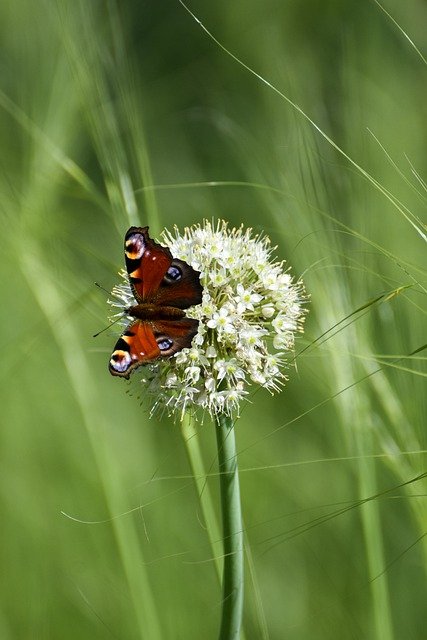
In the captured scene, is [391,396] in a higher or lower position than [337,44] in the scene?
lower

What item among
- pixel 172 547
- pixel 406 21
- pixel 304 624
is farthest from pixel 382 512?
pixel 406 21

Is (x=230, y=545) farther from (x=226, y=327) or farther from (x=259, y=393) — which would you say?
(x=259, y=393)

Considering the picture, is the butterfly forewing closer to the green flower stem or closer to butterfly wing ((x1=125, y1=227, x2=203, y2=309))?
butterfly wing ((x1=125, y1=227, x2=203, y2=309))

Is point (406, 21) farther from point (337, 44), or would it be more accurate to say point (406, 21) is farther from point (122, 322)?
point (122, 322)

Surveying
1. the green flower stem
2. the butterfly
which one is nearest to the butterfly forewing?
the butterfly

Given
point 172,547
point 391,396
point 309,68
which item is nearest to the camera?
point 391,396

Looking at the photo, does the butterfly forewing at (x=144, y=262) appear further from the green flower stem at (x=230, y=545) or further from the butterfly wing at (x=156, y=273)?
the green flower stem at (x=230, y=545)

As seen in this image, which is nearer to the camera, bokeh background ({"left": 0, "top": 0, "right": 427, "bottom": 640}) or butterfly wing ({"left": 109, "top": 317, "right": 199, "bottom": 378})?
butterfly wing ({"left": 109, "top": 317, "right": 199, "bottom": 378})
